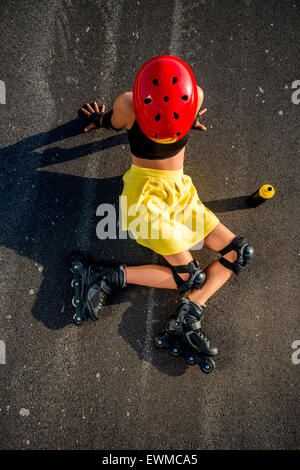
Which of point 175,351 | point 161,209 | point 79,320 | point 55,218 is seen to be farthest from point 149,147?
point 175,351

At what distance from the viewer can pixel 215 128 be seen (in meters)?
3.92

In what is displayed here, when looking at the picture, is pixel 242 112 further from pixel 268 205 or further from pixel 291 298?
pixel 291 298

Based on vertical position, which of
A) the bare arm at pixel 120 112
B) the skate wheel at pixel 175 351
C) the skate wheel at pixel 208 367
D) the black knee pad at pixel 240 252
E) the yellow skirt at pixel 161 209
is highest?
the bare arm at pixel 120 112

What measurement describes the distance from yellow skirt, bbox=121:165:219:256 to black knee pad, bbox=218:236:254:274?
48 centimetres

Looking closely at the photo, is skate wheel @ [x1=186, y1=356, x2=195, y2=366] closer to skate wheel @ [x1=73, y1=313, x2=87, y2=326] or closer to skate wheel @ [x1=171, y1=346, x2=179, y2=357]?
skate wheel @ [x1=171, y1=346, x2=179, y2=357]

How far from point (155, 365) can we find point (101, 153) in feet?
9.20

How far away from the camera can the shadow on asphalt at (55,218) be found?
145 inches

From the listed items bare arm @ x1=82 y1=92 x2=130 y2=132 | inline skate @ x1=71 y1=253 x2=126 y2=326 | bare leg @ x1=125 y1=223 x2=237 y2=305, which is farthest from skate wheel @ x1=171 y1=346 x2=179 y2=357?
bare arm @ x1=82 y1=92 x2=130 y2=132

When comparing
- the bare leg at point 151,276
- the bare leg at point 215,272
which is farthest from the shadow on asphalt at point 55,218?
the bare leg at point 215,272

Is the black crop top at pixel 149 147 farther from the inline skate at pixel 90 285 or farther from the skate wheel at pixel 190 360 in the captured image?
the skate wheel at pixel 190 360

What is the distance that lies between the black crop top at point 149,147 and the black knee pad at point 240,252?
131 centimetres

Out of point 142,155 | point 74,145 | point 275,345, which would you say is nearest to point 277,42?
point 142,155

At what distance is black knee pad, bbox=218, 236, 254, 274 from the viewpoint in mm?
3471

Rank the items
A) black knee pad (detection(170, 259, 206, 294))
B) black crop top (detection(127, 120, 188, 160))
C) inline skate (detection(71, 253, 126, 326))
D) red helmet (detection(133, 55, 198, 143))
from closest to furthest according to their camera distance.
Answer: red helmet (detection(133, 55, 198, 143))
black crop top (detection(127, 120, 188, 160))
black knee pad (detection(170, 259, 206, 294))
inline skate (detection(71, 253, 126, 326))
